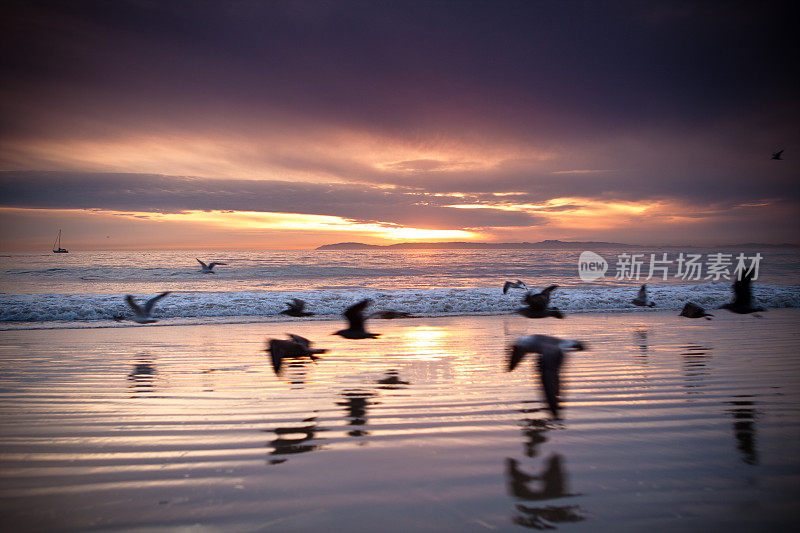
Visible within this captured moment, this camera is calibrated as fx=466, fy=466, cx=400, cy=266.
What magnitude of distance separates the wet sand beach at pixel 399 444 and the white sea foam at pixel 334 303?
24.3 feet

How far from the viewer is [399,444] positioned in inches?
157

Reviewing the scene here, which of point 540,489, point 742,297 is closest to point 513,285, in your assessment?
point 742,297

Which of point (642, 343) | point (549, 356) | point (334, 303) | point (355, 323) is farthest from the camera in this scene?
point (334, 303)

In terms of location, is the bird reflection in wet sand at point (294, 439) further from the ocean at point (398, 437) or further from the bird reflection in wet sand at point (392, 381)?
the bird reflection in wet sand at point (392, 381)

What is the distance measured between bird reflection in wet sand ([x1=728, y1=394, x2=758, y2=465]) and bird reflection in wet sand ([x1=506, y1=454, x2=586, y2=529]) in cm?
155

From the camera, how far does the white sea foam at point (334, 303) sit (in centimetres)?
1454

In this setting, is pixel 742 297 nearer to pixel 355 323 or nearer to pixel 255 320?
pixel 355 323

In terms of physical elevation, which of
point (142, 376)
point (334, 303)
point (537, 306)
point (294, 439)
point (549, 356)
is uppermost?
point (537, 306)

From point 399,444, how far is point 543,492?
1284 millimetres

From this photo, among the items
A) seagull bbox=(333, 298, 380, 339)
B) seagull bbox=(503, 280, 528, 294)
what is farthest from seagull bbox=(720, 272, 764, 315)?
seagull bbox=(333, 298, 380, 339)

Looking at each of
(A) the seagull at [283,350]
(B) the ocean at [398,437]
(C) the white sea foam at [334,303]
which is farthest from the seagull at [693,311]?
(A) the seagull at [283,350]

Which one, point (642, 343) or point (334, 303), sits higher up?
point (642, 343)

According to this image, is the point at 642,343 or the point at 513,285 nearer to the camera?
the point at 642,343

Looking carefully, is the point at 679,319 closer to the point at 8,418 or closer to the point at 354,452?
the point at 354,452
